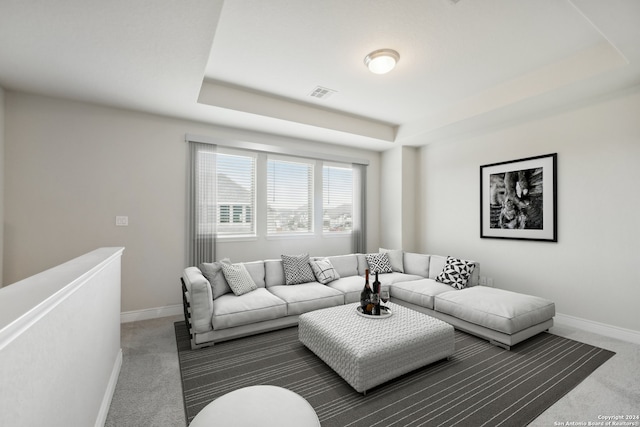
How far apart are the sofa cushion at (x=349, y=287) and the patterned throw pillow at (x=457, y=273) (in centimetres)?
116

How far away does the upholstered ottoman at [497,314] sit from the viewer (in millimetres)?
2902

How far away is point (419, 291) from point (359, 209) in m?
2.27

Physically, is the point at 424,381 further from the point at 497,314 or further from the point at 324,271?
the point at 324,271

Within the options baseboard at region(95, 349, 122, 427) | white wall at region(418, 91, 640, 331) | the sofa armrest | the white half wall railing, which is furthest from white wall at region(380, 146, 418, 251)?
the white half wall railing

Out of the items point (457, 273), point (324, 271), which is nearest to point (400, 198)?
point (457, 273)

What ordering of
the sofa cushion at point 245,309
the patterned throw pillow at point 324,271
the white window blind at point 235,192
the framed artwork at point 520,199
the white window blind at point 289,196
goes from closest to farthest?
the sofa cushion at point 245,309 < the framed artwork at point 520,199 < the patterned throw pillow at point 324,271 < the white window blind at point 235,192 < the white window blind at point 289,196

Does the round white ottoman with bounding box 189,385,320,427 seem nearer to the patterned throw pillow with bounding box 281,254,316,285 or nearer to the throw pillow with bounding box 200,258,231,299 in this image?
the throw pillow with bounding box 200,258,231,299

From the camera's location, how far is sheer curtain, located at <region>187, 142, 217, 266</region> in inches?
163

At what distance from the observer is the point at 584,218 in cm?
350

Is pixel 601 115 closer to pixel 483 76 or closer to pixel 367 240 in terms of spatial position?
pixel 483 76

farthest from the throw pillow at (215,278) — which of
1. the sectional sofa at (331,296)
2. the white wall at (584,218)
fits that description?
the white wall at (584,218)

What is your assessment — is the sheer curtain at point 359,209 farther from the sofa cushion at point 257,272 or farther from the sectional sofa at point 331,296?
the sofa cushion at point 257,272

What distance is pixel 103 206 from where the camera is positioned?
12.0 ft

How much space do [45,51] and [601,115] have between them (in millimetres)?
5639
